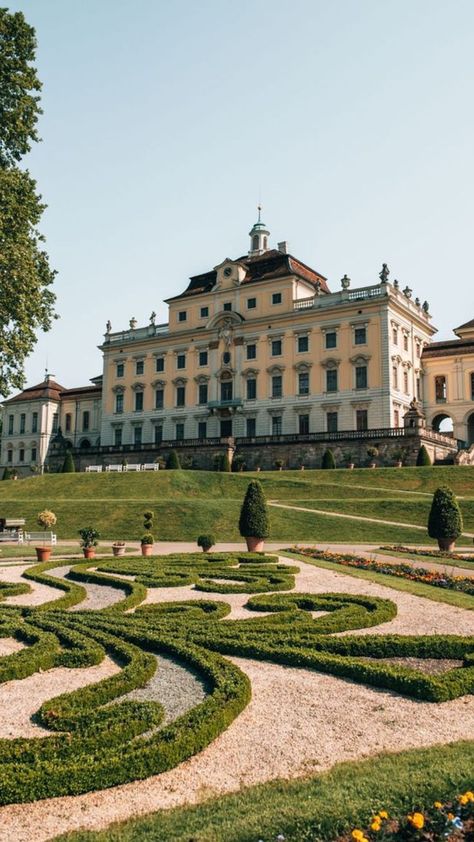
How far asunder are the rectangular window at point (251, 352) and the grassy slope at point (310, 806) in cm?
5360

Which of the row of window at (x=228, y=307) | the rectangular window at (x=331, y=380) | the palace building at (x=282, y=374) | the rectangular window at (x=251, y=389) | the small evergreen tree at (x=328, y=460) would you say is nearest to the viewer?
the small evergreen tree at (x=328, y=460)

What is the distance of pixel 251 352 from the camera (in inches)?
2298

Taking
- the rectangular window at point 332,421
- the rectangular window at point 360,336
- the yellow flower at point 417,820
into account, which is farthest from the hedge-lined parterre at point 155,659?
the rectangular window at point 360,336

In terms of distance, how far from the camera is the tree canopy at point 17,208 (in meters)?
21.2

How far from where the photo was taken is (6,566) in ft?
61.5

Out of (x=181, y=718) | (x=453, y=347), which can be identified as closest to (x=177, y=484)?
(x=453, y=347)

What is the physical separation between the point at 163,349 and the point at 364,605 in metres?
53.4

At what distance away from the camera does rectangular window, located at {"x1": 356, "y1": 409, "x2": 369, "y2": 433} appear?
51594 mm

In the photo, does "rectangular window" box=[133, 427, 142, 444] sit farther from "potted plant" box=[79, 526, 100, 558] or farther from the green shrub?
the green shrub

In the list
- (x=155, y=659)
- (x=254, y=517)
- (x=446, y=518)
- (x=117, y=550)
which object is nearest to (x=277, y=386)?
(x=254, y=517)

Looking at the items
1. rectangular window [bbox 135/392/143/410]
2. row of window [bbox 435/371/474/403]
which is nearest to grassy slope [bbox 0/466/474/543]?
rectangular window [bbox 135/392/143/410]

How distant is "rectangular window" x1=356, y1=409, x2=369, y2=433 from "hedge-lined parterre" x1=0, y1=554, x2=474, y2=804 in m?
38.4

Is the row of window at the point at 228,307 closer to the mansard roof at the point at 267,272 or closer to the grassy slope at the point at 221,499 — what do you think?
the mansard roof at the point at 267,272

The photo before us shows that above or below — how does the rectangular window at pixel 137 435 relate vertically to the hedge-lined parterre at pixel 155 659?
above
